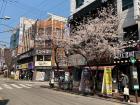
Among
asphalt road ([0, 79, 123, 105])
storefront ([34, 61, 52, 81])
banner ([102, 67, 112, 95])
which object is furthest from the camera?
storefront ([34, 61, 52, 81])

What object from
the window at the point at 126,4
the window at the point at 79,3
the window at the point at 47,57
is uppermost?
the window at the point at 79,3

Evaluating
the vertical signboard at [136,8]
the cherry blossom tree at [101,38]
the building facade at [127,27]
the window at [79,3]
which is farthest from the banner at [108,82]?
Answer: the window at [79,3]

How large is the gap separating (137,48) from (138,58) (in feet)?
5.05

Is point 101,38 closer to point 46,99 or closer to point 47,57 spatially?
point 46,99

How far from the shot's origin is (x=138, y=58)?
2409 centimetres

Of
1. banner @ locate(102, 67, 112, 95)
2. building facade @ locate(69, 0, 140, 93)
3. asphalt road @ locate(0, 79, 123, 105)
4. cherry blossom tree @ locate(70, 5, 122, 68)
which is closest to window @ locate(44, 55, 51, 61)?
building facade @ locate(69, 0, 140, 93)

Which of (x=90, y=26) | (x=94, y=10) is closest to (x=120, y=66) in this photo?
(x=90, y=26)

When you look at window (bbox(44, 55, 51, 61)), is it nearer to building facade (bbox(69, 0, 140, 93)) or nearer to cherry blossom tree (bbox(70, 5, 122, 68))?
building facade (bbox(69, 0, 140, 93))

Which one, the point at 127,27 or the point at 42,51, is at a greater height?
the point at 42,51

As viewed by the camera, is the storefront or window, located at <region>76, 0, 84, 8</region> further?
the storefront

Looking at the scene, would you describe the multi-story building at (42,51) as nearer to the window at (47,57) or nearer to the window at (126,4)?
the window at (47,57)

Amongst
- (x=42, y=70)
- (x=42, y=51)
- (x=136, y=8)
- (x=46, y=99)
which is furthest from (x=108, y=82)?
(x=42, y=70)

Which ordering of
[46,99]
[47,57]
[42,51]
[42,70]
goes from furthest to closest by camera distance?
[42,70]
[47,57]
[42,51]
[46,99]

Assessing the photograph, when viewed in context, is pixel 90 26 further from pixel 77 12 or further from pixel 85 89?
pixel 77 12
